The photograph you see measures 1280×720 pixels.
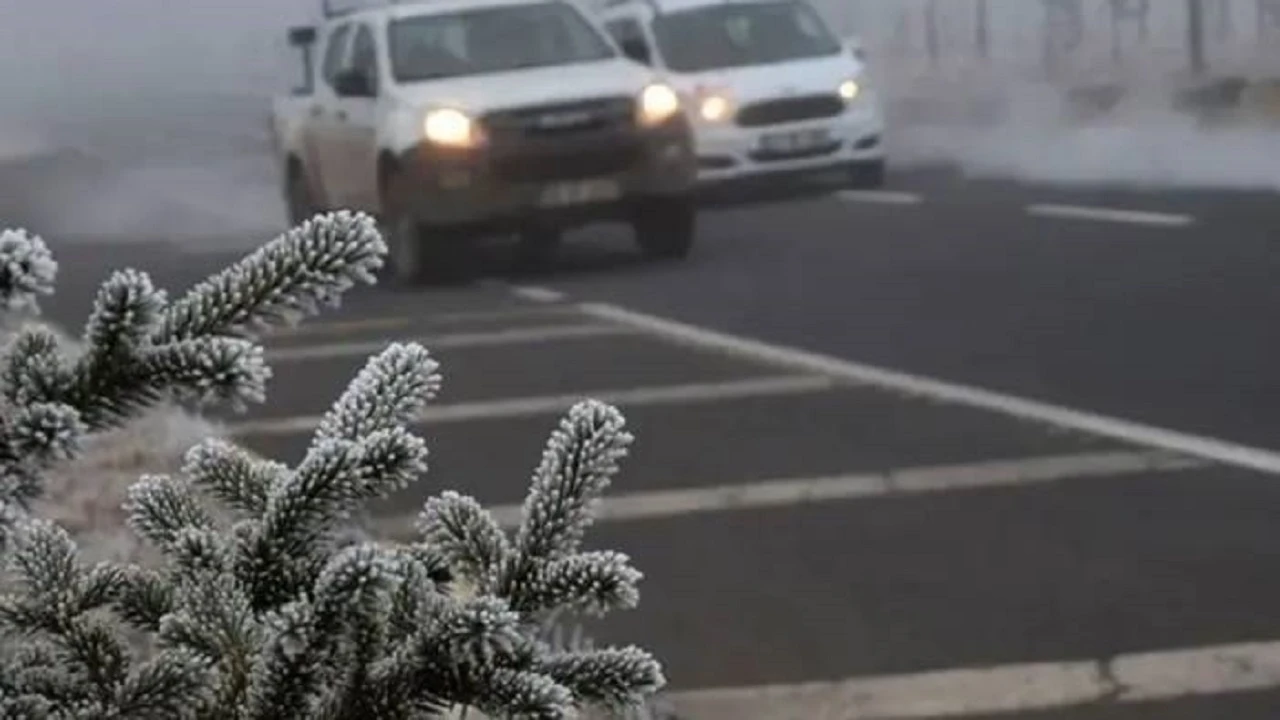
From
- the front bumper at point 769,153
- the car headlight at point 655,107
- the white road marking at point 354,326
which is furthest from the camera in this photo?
the front bumper at point 769,153

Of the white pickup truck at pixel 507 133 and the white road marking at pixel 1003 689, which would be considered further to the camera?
the white pickup truck at pixel 507 133

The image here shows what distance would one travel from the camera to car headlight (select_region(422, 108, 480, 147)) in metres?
17.8

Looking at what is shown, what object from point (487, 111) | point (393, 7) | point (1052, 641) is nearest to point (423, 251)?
point (487, 111)

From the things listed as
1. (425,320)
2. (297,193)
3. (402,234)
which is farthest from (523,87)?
(297,193)

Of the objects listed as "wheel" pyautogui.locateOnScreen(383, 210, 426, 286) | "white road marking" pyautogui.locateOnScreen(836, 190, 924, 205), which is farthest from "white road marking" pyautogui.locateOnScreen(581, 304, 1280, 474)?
"white road marking" pyautogui.locateOnScreen(836, 190, 924, 205)

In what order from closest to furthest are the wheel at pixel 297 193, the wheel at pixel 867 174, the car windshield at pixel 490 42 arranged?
the car windshield at pixel 490 42 → the wheel at pixel 297 193 → the wheel at pixel 867 174

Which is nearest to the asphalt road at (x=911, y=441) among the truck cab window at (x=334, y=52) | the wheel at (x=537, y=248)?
the wheel at (x=537, y=248)

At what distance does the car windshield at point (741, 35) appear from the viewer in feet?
76.7

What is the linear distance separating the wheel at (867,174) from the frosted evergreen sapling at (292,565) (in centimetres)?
2110

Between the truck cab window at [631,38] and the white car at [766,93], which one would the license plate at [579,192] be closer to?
the white car at [766,93]

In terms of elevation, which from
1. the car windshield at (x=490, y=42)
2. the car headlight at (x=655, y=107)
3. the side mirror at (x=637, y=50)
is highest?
the car windshield at (x=490, y=42)

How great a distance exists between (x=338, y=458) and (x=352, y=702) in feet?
0.66

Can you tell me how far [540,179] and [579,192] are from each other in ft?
0.79

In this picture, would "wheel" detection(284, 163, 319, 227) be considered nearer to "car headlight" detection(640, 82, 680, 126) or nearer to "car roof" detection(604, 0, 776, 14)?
"car headlight" detection(640, 82, 680, 126)
